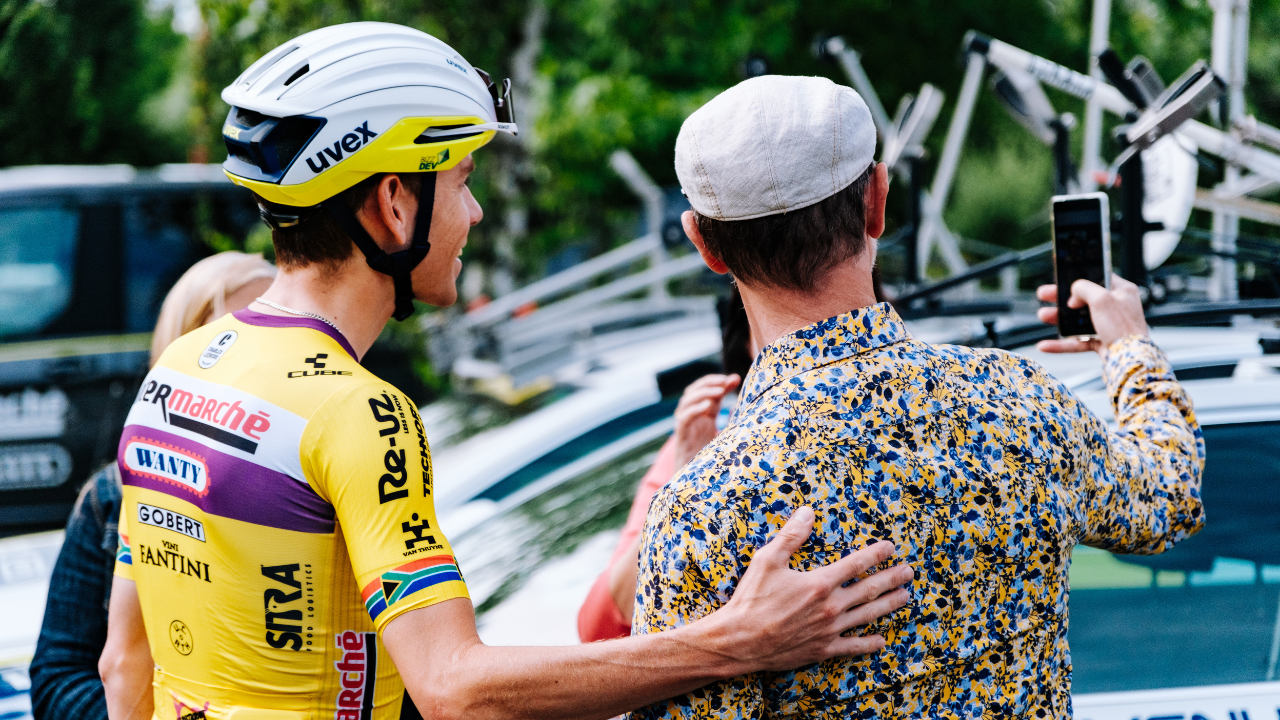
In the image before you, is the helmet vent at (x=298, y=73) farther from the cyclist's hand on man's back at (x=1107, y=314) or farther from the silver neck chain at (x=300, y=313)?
the cyclist's hand on man's back at (x=1107, y=314)

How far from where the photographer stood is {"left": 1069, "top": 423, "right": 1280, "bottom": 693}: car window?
196 cm

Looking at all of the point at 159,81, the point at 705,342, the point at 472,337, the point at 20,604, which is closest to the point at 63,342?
the point at 472,337

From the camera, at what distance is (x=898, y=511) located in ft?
3.90

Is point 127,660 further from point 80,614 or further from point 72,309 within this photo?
point 72,309

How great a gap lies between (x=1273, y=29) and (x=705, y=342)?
1331cm

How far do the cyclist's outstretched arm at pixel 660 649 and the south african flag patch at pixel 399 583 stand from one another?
0.02 metres

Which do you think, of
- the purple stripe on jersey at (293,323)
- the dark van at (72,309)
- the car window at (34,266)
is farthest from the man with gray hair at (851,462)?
the car window at (34,266)

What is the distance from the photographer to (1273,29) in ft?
44.1

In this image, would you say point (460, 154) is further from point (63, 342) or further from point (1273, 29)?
point (1273, 29)

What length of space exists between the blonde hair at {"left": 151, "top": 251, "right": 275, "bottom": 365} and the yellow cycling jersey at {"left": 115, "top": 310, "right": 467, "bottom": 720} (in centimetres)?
80

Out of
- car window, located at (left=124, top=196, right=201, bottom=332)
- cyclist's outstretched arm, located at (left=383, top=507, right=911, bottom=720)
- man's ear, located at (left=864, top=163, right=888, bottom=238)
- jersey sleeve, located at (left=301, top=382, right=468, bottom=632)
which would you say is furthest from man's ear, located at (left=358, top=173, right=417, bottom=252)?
car window, located at (left=124, top=196, right=201, bottom=332)

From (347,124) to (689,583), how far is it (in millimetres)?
732

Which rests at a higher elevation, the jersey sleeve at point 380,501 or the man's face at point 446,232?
the man's face at point 446,232

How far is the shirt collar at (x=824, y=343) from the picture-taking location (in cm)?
124
